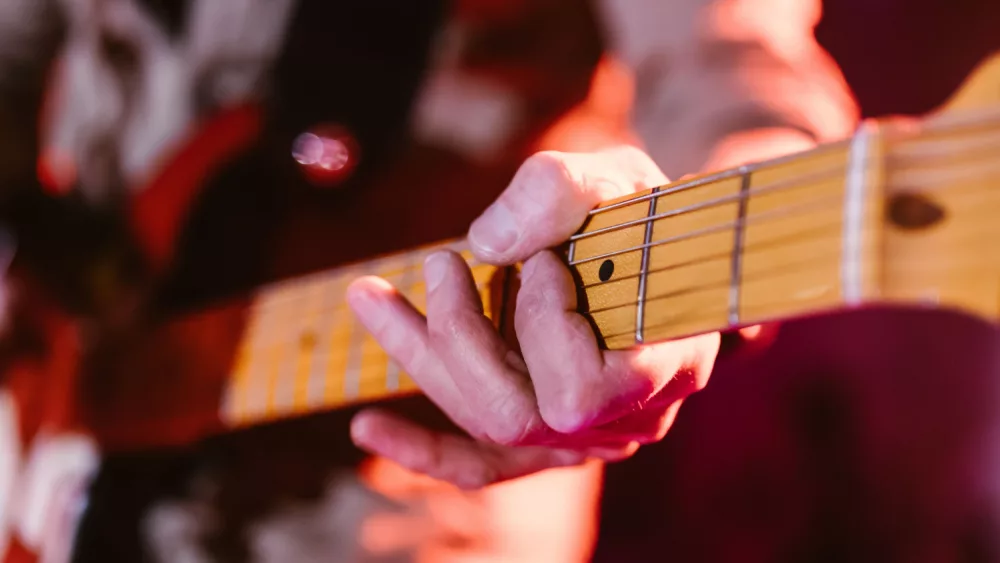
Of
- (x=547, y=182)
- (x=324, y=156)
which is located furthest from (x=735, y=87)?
(x=324, y=156)

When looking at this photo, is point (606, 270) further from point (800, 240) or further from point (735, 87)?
point (735, 87)

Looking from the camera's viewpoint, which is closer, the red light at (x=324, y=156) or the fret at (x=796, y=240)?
the fret at (x=796, y=240)

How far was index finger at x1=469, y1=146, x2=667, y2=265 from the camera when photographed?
1.11ft

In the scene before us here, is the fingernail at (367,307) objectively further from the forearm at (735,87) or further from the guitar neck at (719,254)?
the forearm at (735,87)

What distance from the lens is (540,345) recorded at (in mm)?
326

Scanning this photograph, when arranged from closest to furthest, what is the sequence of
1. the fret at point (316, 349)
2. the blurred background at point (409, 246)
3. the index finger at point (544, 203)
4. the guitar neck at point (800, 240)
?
the guitar neck at point (800, 240) < the index finger at point (544, 203) < the fret at point (316, 349) < the blurred background at point (409, 246)

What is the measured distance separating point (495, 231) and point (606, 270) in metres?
0.06

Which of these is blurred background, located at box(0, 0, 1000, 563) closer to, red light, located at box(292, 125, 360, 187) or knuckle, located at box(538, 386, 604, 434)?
red light, located at box(292, 125, 360, 187)

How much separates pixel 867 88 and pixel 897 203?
0.55 metres

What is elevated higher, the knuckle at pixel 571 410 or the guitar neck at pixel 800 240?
the guitar neck at pixel 800 240

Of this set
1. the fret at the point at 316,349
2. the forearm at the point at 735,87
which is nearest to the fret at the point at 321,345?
the fret at the point at 316,349

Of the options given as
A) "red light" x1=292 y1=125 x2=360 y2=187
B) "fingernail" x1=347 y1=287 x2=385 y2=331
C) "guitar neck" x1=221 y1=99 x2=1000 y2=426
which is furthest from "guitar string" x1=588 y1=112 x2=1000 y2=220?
"red light" x1=292 y1=125 x2=360 y2=187

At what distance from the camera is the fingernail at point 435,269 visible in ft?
1.22

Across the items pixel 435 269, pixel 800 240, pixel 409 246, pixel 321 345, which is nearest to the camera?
pixel 800 240
